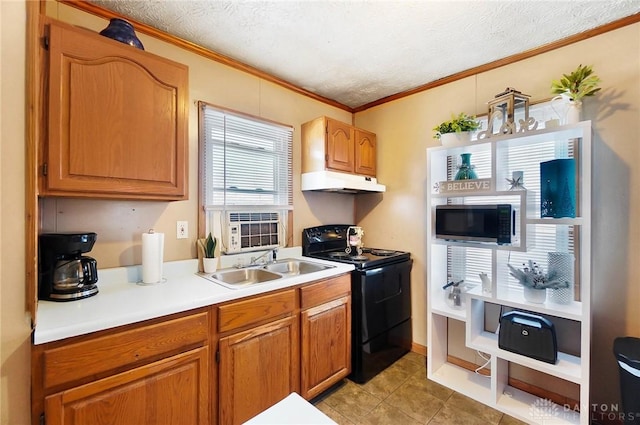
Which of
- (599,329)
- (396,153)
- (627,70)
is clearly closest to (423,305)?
(599,329)

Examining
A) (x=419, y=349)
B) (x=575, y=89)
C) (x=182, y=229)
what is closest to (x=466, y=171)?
(x=575, y=89)

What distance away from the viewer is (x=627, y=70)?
1.72 metres

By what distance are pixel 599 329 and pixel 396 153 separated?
1997 millimetres

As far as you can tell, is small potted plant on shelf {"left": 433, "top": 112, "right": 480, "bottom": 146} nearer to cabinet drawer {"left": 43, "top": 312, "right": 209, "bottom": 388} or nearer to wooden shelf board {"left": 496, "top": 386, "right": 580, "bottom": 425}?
wooden shelf board {"left": 496, "top": 386, "right": 580, "bottom": 425}

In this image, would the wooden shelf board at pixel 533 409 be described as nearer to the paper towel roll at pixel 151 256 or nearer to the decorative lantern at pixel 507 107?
the decorative lantern at pixel 507 107

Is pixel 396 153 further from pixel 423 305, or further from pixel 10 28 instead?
pixel 10 28

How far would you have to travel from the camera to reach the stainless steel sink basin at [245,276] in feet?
6.52

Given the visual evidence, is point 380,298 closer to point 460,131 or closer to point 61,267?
point 460,131

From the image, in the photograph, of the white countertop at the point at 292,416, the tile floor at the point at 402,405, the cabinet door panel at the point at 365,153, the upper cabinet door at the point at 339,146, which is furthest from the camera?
the cabinet door panel at the point at 365,153

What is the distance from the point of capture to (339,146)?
102 inches

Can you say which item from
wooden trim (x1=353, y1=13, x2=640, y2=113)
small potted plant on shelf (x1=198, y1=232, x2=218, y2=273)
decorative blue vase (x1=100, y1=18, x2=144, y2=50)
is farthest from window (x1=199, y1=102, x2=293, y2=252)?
wooden trim (x1=353, y1=13, x2=640, y2=113)

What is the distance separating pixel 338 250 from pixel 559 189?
1.82 m

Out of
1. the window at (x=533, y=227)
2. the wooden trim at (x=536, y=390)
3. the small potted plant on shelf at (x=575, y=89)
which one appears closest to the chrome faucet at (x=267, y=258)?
the window at (x=533, y=227)

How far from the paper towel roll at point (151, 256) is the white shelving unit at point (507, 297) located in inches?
75.8
